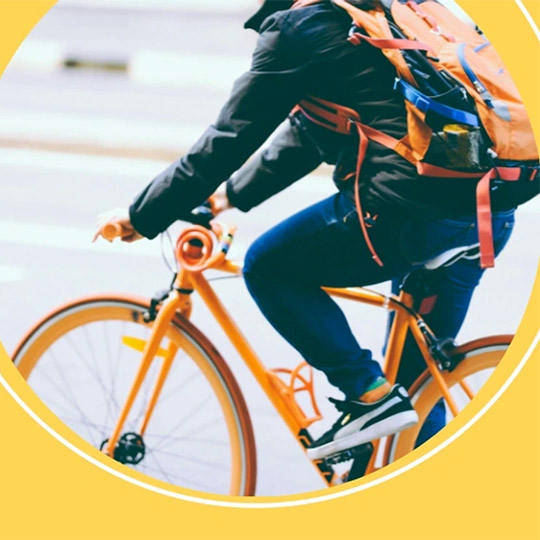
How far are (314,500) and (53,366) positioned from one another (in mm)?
1740

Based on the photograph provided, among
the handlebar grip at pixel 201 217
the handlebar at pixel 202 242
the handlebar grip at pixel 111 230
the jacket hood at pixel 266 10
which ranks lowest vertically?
the handlebar at pixel 202 242

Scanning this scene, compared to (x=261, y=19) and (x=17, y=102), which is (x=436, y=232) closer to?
(x=261, y=19)

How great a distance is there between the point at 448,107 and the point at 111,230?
983 millimetres

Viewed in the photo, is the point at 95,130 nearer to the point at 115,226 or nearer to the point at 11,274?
the point at 11,274

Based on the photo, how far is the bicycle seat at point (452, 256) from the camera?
2.76 meters

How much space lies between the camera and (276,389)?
3.09 metres

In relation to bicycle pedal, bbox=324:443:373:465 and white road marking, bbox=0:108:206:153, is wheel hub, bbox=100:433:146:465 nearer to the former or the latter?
bicycle pedal, bbox=324:443:373:465

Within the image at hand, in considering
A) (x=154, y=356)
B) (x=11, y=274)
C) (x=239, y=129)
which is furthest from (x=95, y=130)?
(x=239, y=129)

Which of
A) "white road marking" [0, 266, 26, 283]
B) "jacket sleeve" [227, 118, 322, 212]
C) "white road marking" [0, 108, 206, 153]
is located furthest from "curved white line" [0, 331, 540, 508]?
"white road marking" [0, 108, 206, 153]

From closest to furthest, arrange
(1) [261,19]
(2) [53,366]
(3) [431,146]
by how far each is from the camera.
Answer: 1. (3) [431,146]
2. (1) [261,19]
3. (2) [53,366]

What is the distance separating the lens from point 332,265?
275 cm

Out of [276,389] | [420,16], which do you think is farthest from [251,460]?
[420,16]

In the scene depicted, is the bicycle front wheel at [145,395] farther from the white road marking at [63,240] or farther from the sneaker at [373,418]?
the white road marking at [63,240]

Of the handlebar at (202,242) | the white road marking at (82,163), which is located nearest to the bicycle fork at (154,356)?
the handlebar at (202,242)
